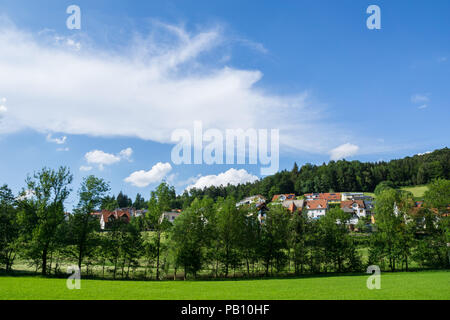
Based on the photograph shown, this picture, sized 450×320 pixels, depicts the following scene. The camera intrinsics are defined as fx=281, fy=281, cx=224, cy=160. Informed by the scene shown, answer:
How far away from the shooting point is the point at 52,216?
39.3 meters

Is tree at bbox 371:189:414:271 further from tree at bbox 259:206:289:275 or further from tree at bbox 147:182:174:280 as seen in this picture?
tree at bbox 147:182:174:280

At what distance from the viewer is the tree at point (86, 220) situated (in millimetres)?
40750

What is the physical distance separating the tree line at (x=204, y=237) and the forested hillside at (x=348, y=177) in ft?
378

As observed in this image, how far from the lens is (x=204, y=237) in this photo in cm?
4394

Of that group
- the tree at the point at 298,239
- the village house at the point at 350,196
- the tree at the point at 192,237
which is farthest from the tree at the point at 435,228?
the village house at the point at 350,196

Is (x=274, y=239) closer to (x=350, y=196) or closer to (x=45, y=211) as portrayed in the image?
(x=45, y=211)

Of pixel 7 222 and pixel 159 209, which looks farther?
pixel 7 222

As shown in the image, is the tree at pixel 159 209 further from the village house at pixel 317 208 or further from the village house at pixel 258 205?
the village house at pixel 317 208

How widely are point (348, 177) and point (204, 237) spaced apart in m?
150

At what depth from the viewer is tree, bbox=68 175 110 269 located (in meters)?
40.8

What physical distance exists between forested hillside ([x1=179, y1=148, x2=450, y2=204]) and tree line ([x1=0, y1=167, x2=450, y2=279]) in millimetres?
115334

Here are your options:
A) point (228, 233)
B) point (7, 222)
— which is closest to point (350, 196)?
point (228, 233)
